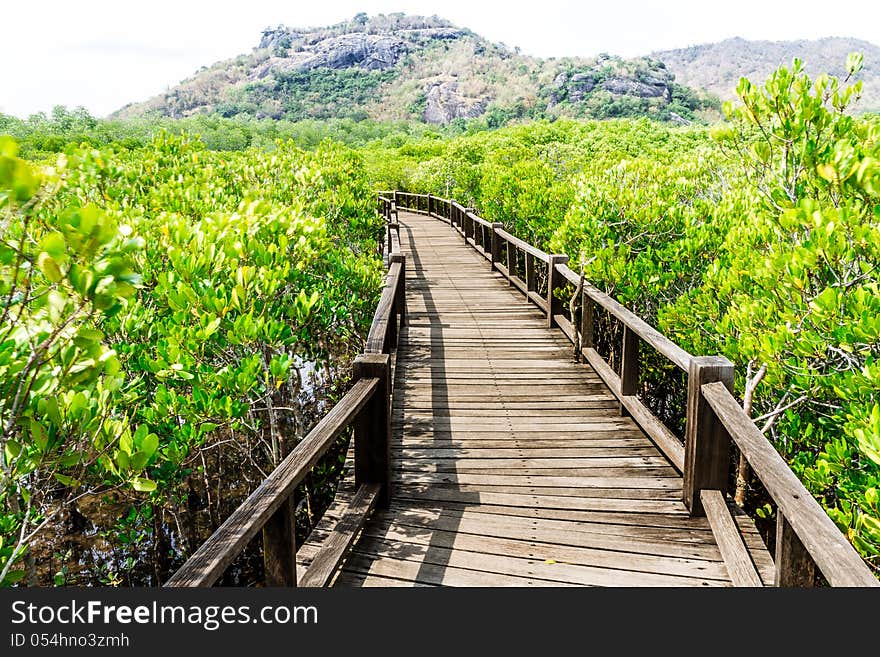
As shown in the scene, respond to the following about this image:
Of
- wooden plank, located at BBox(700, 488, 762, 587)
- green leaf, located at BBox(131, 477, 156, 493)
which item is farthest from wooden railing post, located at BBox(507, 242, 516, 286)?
green leaf, located at BBox(131, 477, 156, 493)

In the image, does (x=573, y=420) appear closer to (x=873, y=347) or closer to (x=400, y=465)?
(x=400, y=465)

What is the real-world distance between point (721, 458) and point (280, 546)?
91.8 inches

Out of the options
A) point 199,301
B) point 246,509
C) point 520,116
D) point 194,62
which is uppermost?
point 194,62

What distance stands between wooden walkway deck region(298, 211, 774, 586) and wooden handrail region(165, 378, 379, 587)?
826mm

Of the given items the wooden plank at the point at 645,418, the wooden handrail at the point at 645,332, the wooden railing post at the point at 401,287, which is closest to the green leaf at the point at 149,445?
the wooden handrail at the point at 645,332

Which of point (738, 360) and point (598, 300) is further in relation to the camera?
point (598, 300)

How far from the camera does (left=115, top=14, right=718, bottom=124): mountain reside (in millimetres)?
112062

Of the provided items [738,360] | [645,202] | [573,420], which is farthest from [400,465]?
[645,202]

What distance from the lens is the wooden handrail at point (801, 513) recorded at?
1.82m

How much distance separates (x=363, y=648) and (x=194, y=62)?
22346cm

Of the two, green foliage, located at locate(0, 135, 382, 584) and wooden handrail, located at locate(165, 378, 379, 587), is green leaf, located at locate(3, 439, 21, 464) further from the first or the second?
wooden handrail, located at locate(165, 378, 379, 587)

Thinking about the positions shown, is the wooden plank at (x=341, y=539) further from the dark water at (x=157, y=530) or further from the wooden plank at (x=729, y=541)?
the wooden plank at (x=729, y=541)

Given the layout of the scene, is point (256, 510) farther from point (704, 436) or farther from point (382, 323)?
point (382, 323)

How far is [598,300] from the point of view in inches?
214
